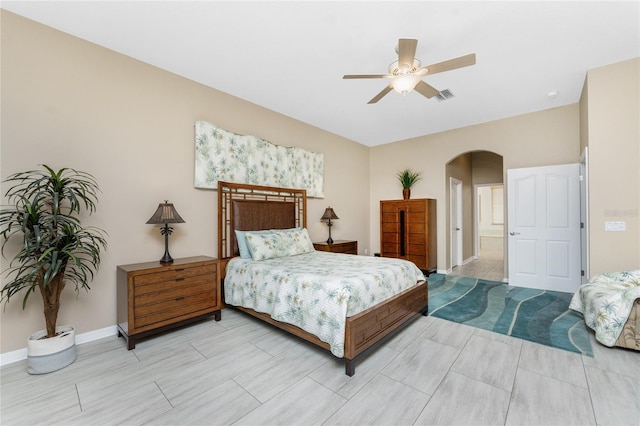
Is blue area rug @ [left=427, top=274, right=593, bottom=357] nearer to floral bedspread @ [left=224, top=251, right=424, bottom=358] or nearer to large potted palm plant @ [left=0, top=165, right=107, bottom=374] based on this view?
floral bedspread @ [left=224, top=251, right=424, bottom=358]

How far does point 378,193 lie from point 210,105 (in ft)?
Result: 14.0

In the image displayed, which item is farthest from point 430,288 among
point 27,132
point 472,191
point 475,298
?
point 27,132

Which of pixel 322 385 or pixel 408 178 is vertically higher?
pixel 408 178

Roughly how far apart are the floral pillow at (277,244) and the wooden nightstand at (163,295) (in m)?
0.52

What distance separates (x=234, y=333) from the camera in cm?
280

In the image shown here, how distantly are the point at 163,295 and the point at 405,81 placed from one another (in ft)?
10.4

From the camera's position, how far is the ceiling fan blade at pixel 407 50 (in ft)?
6.72

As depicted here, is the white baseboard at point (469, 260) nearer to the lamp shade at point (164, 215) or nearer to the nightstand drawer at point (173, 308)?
the nightstand drawer at point (173, 308)

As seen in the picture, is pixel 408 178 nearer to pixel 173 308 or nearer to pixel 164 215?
pixel 164 215

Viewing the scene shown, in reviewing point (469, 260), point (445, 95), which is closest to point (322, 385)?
point (445, 95)

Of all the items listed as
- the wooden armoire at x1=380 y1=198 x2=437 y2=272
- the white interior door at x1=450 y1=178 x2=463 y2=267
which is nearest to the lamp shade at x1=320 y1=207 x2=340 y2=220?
the wooden armoire at x1=380 y1=198 x2=437 y2=272

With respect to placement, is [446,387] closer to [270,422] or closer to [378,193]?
[270,422]

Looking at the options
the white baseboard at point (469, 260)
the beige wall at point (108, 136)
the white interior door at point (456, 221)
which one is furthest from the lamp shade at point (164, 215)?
the white baseboard at point (469, 260)

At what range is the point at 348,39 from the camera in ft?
8.51
